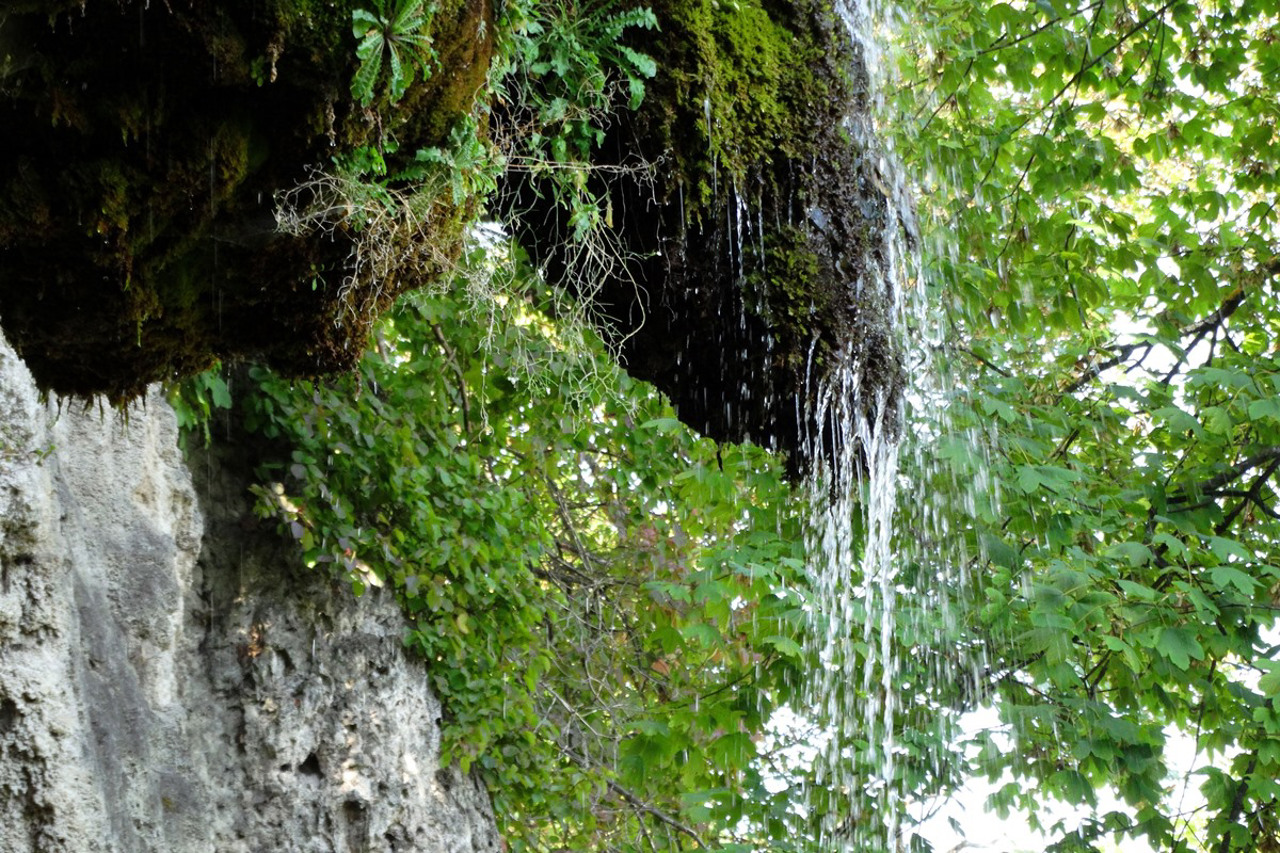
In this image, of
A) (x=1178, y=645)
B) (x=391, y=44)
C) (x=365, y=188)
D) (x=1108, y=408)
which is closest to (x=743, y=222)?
(x=365, y=188)

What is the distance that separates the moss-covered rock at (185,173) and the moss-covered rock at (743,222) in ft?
2.34

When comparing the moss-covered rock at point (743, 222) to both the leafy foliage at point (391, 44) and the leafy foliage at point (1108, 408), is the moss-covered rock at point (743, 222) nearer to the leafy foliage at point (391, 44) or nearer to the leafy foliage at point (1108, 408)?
the leafy foliage at point (391, 44)

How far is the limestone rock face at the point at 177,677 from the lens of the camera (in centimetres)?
384

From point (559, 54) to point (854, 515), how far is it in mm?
3233

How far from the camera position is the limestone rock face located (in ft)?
12.6

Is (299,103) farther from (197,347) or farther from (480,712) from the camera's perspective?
(480,712)

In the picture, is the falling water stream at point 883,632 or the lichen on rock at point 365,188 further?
the falling water stream at point 883,632

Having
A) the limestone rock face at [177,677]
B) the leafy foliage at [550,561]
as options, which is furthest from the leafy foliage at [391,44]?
the leafy foliage at [550,561]

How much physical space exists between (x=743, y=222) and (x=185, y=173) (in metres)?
1.56

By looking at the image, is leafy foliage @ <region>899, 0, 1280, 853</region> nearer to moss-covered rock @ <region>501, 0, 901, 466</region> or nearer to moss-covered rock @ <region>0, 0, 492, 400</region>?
moss-covered rock @ <region>501, 0, 901, 466</region>

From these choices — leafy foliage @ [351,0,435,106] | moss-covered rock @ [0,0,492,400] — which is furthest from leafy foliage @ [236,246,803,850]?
leafy foliage @ [351,0,435,106]

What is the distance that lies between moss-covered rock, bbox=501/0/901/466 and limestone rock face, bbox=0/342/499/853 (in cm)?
135

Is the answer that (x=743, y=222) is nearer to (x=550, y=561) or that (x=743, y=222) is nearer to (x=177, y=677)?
(x=177, y=677)

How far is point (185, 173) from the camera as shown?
1.96 metres
